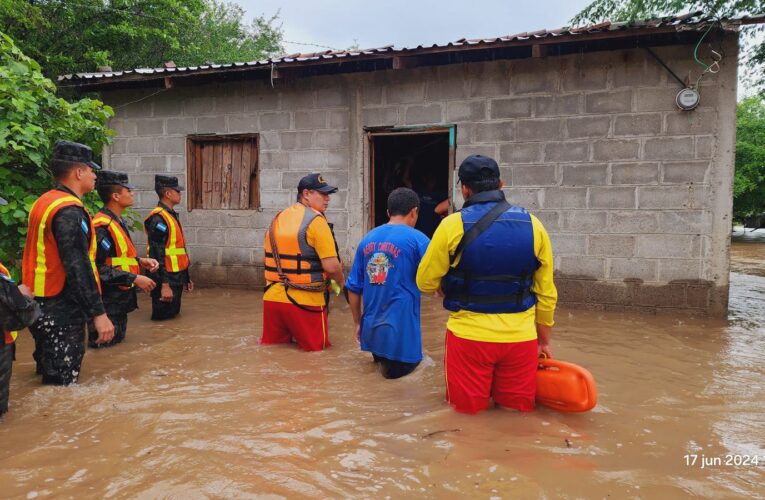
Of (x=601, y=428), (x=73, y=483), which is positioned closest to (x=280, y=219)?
(x=73, y=483)

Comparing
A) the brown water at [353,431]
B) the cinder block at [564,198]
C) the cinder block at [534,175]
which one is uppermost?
the cinder block at [534,175]

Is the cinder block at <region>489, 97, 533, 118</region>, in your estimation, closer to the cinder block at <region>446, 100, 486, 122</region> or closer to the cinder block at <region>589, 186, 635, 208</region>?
the cinder block at <region>446, 100, 486, 122</region>

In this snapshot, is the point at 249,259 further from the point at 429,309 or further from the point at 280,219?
the point at 280,219

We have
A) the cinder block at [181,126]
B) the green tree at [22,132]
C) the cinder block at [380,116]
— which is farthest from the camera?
the cinder block at [181,126]

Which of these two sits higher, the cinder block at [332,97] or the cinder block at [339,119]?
the cinder block at [332,97]

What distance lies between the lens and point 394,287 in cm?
385

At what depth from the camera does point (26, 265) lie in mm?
3588

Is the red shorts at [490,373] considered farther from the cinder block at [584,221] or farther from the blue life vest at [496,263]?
the cinder block at [584,221]

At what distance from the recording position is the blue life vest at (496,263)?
9.42 ft

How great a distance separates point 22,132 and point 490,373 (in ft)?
14.7

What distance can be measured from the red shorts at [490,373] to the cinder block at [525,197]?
387cm

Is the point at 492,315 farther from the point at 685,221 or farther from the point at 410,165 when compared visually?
the point at 410,165

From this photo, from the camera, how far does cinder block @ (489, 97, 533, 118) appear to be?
659 cm

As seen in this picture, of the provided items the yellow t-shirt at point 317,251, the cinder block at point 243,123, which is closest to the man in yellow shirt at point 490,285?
the yellow t-shirt at point 317,251
